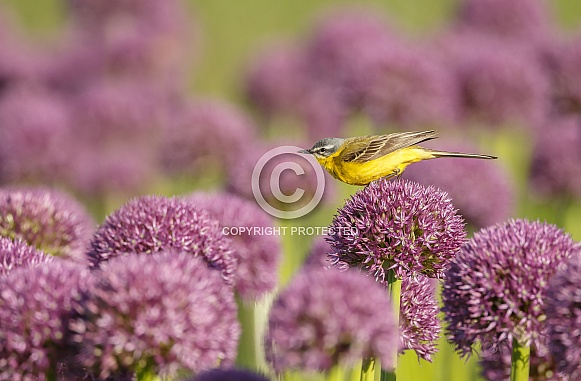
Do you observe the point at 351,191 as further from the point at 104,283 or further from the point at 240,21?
the point at 240,21

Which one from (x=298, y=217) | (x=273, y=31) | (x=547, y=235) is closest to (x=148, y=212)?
(x=547, y=235)

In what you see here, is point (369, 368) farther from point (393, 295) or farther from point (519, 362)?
point (519, 362)

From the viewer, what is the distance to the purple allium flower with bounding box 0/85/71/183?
7359mm

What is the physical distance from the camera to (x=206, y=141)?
6.86 m

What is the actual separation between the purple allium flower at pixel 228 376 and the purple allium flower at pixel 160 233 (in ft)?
2.45

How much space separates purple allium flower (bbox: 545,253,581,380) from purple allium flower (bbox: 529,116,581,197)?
383 cm

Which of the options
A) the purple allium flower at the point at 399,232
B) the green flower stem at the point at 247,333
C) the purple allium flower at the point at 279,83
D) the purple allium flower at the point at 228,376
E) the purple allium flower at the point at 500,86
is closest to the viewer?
the purple allium flower at the point at 228,376

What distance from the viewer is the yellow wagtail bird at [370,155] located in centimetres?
386

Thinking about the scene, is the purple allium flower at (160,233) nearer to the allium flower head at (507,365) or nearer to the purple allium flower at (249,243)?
the purple allium flower at (249,243)

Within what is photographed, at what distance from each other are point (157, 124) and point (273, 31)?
8219 millimetres

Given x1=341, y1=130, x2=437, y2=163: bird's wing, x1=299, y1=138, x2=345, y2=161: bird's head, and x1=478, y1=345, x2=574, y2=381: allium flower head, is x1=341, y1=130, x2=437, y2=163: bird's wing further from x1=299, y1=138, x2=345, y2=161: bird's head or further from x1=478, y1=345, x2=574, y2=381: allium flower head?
x1=478, y1=345, x2=574, y2=381: allium flower head

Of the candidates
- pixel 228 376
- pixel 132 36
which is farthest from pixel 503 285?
pixel 132 36

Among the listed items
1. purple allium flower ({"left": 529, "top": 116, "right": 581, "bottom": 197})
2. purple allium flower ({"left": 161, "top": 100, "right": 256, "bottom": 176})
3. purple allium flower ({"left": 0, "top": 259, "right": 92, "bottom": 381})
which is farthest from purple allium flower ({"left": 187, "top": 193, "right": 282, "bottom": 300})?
purple allium flower ({"left": 529, "top": 116, "right": 581, "bottom": 197})

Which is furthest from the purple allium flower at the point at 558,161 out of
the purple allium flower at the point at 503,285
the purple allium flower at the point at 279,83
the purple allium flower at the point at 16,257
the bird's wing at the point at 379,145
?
the purple allium flower at the point at 16,257
